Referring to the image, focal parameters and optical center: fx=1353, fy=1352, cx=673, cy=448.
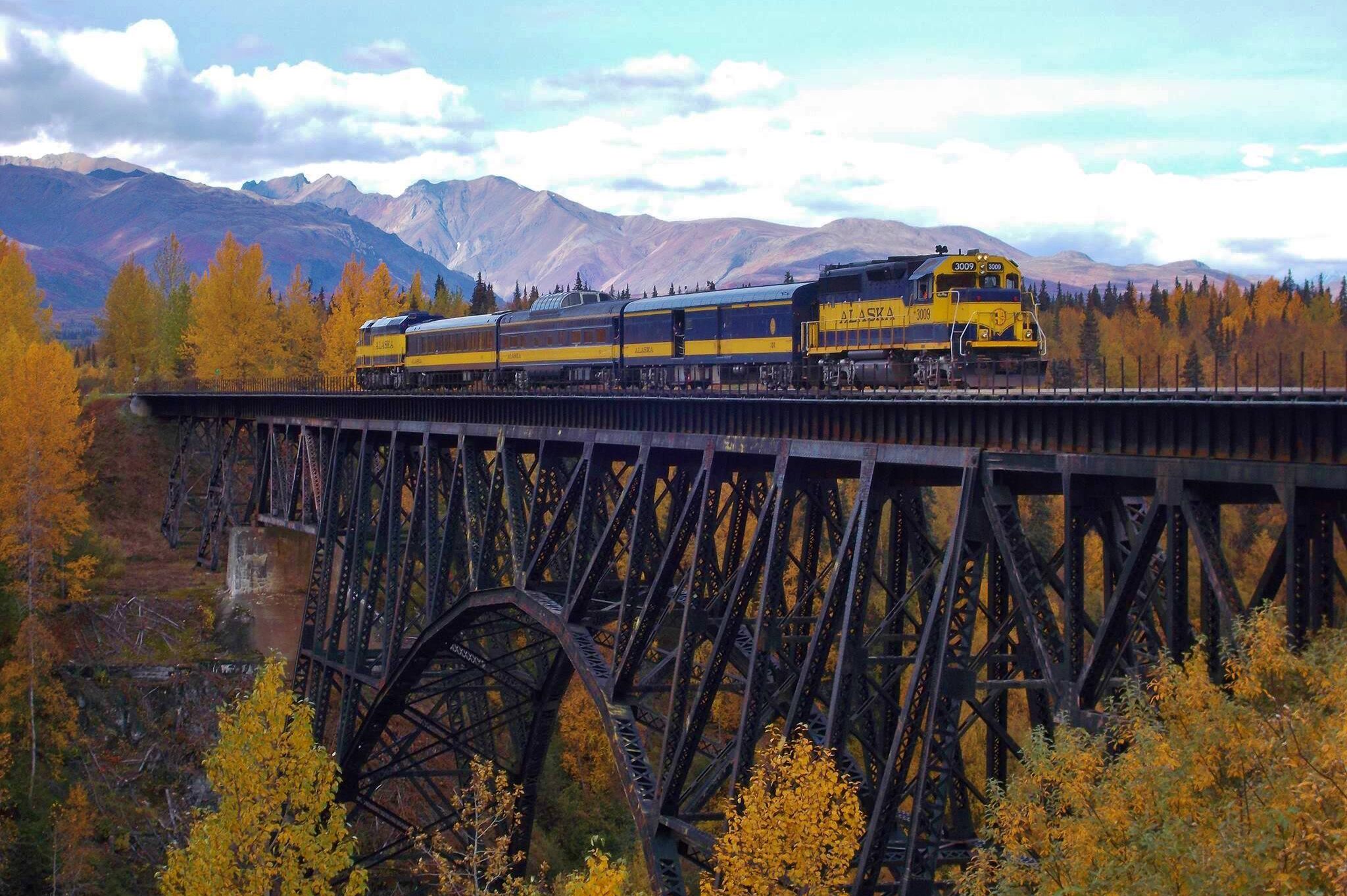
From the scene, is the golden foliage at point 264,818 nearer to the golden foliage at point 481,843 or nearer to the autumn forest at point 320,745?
the autumn forest at point 320,745

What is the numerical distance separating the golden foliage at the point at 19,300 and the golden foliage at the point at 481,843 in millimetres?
54813

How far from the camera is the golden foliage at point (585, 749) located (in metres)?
59.4

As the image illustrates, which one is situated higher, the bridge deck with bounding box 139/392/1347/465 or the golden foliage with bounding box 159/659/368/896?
the bridge deck with bounding box 139/392/1347/465

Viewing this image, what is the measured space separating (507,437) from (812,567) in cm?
1301

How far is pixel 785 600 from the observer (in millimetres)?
29438

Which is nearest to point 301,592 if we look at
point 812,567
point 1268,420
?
point 812,567

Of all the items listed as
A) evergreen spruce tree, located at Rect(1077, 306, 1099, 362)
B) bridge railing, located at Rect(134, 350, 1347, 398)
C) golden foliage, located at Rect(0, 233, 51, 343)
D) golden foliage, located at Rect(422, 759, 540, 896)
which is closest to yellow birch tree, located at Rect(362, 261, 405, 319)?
golden foliage, located at Rect(0, 233, 51, 343)

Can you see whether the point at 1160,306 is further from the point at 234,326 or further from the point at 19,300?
the point at 19,300

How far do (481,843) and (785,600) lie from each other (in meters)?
16.1

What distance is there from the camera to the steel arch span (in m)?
15.6

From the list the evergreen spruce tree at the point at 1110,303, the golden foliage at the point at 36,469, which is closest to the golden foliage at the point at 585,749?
the golden foliage at the point at 36,469

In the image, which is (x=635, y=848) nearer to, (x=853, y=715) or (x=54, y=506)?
(x=54, y=506)

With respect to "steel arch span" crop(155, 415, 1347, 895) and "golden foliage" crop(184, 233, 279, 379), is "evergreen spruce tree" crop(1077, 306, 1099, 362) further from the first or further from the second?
"steel arch span" crop(155, 415, 1347, 895)

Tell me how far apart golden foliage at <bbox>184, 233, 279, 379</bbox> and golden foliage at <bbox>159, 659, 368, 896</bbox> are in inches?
2409
